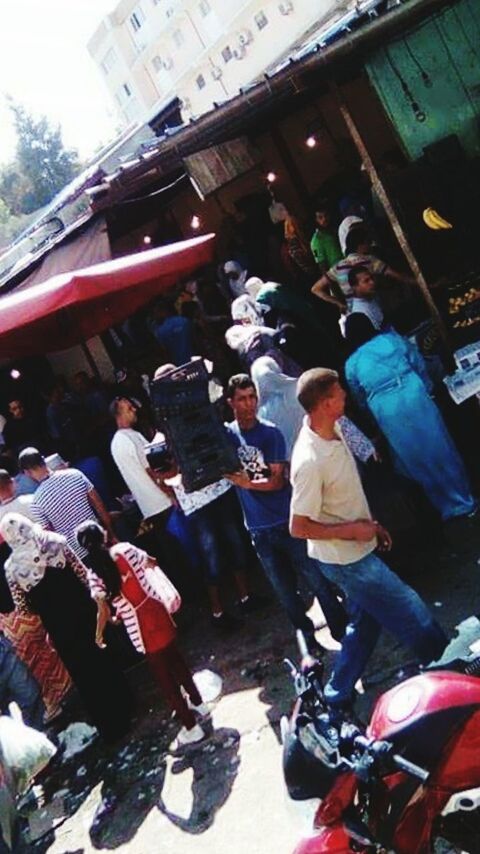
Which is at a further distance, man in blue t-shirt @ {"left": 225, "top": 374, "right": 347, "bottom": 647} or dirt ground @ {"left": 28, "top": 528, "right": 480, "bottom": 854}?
man in blue t-shirt @ {"left": 225, "top": 374, "right": 347, "bottom": 647}

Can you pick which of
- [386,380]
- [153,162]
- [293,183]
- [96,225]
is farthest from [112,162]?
[386,380]

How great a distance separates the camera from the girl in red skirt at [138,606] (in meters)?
5.01

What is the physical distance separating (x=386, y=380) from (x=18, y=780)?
395 cm

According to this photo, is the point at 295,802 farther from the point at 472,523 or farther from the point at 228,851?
the point at 472,523

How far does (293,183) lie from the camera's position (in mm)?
12125

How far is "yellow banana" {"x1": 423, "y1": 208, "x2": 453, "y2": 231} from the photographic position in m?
7.12

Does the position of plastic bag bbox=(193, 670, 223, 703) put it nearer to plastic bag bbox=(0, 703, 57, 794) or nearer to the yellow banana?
plastic bag bbox=(0, 703, 57, 794)

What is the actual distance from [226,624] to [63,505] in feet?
6.00

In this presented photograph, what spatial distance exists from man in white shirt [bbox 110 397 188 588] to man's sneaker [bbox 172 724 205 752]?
2.04 m

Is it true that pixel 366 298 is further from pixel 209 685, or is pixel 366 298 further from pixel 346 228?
pixel 209 685

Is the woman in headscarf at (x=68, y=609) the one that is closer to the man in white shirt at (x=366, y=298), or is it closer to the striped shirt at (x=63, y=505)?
the striped shirt at (x=63, y=505)

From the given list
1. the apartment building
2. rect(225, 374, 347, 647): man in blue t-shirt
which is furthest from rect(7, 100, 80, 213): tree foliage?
rect(225, 374, 347, 647): man in blue t-shirt

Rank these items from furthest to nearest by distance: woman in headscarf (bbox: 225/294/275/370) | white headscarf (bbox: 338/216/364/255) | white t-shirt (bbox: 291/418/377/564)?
white headscarf (bbox: 338/216/364/255)
woman in headscarf (bbox: 225/294/275/370)
white t-shirt (bbox: 291/418/377/564)

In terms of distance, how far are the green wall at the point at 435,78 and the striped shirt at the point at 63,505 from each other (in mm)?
5138
